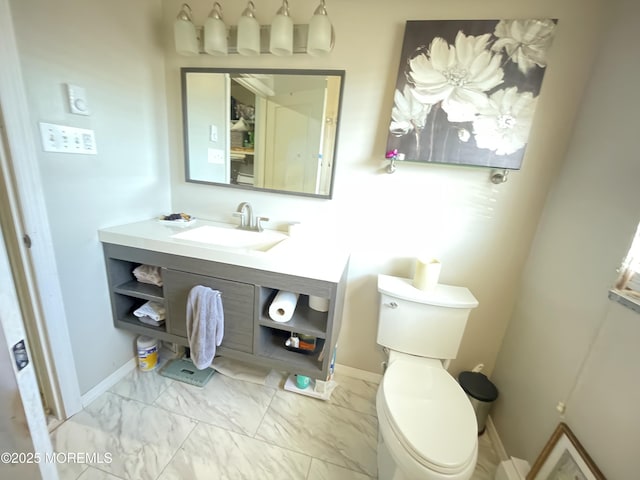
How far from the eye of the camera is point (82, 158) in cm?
121

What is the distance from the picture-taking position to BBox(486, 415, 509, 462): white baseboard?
1.29 metres

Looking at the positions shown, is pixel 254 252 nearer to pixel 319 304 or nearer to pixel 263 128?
pixel 319 304

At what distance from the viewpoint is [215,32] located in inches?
52.2

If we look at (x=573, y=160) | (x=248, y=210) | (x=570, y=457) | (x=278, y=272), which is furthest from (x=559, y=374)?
(x=248, y=210)

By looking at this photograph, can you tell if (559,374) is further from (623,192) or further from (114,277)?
(114,277)

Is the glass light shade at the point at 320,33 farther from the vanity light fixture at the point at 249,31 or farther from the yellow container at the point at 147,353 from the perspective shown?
the yellow container at the point at 147,353

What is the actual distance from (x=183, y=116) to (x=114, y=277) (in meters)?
1.02

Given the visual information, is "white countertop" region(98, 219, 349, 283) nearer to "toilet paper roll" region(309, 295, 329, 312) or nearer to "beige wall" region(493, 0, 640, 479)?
"toilet paper roll" region(309, 295, 329, 312)

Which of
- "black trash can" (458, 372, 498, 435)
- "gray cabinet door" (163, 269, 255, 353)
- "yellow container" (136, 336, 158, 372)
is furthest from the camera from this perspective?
"yellow container" (136, 336, 158, 372)

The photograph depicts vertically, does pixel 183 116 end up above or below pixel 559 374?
above

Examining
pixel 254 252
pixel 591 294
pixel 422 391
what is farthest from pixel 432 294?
pixel 254 252

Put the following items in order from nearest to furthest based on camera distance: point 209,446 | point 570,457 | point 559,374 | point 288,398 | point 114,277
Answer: point 570,457 < point 559,374 < point 209,446 < point 114,277 < point 288,398

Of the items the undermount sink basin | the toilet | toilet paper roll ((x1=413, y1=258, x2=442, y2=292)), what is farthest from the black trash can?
the undermount sink basin

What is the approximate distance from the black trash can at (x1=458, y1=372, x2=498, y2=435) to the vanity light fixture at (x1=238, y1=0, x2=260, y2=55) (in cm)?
211
